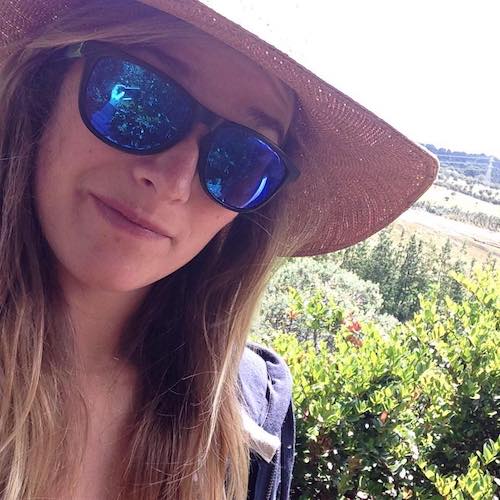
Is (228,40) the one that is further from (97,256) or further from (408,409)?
(408,409)

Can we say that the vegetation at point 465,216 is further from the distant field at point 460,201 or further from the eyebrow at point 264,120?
the eyebrow at point 264,120

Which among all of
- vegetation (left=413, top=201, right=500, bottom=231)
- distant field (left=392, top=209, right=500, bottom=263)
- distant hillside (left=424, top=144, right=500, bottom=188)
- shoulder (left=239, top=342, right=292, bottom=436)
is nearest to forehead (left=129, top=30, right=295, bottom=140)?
shoulder (left=239, top=342, right=292, bottom=436)

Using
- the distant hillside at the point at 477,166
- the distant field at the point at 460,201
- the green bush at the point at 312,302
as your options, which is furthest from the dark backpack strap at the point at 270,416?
the distant hillside at the point at 477,166

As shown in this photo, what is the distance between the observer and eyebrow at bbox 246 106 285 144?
4.16ft

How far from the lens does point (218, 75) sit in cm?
120

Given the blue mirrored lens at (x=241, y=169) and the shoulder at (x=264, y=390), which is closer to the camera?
the blue mirrored lens at (x=241, y=169)

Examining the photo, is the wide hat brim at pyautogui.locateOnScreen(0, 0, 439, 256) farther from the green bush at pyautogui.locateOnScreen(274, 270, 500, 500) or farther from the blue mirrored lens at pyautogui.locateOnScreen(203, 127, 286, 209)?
the green bush at pyautogui.locateOnScreen(274, 270, 500, 500)

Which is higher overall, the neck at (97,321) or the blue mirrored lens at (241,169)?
the blue mirrored lens at (241,169)

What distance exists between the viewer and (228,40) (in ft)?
3.54

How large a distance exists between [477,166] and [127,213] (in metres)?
21.8

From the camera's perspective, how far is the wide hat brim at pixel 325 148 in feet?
3.46

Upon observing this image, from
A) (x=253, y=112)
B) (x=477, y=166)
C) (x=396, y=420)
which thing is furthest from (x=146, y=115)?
(x=477, y=166)

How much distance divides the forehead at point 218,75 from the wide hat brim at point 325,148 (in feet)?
0.23

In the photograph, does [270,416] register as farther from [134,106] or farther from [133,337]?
[134,106]
